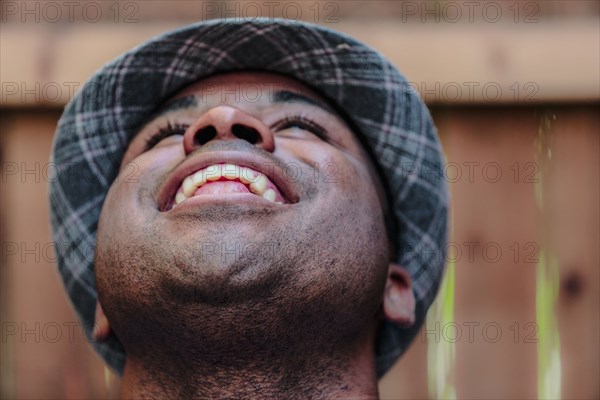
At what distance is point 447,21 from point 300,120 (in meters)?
0.55

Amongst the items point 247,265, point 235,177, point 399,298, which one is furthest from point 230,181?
point 399,298

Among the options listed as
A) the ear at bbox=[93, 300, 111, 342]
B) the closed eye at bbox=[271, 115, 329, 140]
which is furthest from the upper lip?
the ear at bbox=[93, 300, 111, 342]

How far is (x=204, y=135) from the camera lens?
1336 millimetres

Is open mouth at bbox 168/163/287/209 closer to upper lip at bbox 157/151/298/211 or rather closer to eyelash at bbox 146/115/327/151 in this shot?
upper lip at bbox 157/151/298/211

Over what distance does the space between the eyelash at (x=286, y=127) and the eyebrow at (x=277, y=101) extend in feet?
0.09

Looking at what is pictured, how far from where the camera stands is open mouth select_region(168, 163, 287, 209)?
1.27 meters

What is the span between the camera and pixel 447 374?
1818mm

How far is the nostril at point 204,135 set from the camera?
133 cm

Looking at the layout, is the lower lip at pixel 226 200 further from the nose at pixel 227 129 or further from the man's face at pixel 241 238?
the nose at pixel 227 129

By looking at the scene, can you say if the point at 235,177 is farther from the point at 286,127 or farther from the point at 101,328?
the point at 101,328

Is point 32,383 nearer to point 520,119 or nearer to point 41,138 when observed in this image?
point 41,138

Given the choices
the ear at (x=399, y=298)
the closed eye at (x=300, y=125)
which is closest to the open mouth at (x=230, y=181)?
the closed eye at (x=300, y=125)

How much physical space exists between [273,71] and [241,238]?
0.38m

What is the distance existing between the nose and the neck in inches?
11.5
